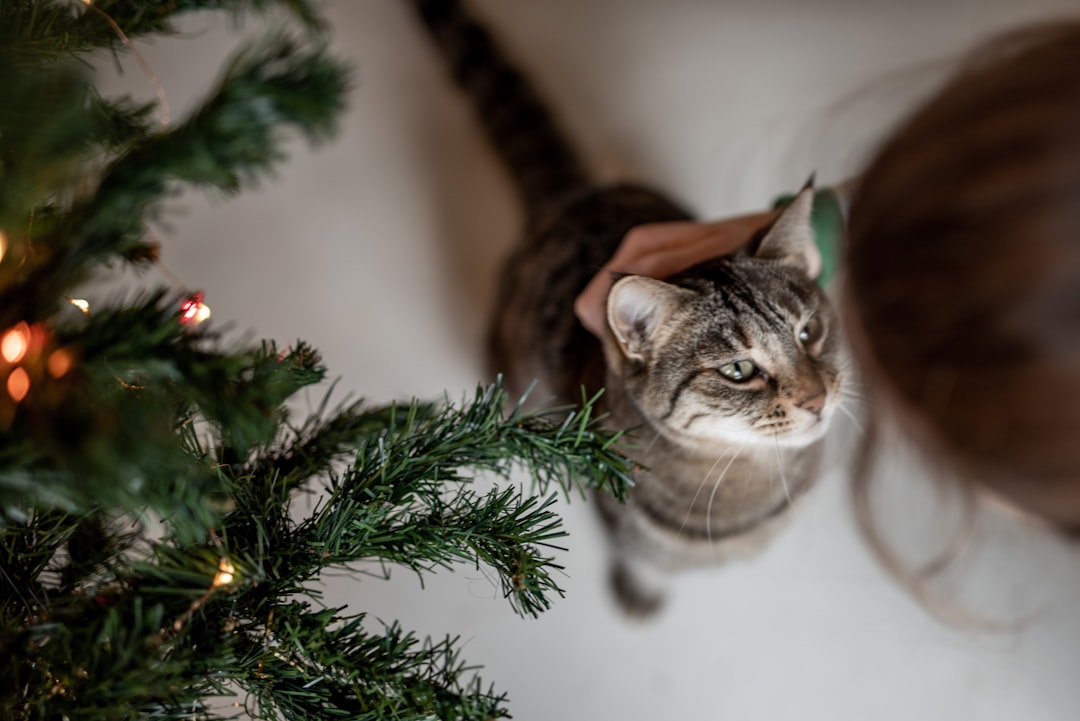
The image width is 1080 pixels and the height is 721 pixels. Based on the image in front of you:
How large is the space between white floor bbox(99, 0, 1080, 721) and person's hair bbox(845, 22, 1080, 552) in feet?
1.08

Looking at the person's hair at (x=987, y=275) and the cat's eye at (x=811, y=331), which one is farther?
the cat's eye at (x=811, y=331)

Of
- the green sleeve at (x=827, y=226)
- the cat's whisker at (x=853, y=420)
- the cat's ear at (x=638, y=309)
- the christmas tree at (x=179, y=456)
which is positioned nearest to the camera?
the christmas tree at (x=179, y=456)

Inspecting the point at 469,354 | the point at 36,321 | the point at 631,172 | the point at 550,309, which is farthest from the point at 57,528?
the point at 631,172

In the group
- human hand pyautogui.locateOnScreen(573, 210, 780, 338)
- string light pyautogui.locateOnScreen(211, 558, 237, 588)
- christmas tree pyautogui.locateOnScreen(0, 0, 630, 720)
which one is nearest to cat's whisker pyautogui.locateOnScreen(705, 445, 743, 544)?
human hand pyautogui.locateOnScreen(573, 210, 780, 338)

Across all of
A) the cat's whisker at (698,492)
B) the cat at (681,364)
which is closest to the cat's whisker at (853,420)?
the cat at (681,364)

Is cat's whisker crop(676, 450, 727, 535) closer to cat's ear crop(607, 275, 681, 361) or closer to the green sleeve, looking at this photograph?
cat's ear crop(607, 275, 681, 361)

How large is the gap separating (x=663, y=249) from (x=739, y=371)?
25 centimetres

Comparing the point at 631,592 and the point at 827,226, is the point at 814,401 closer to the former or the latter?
the point at 827,226

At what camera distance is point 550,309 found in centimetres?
119

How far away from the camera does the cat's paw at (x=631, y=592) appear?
1236mm

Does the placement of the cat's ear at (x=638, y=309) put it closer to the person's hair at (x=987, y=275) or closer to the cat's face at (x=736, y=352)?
the cat's face at (x=736, y=352)

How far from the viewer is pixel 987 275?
2.02ft

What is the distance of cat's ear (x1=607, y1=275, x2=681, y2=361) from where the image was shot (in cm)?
81

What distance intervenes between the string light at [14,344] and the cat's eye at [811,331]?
79cm
